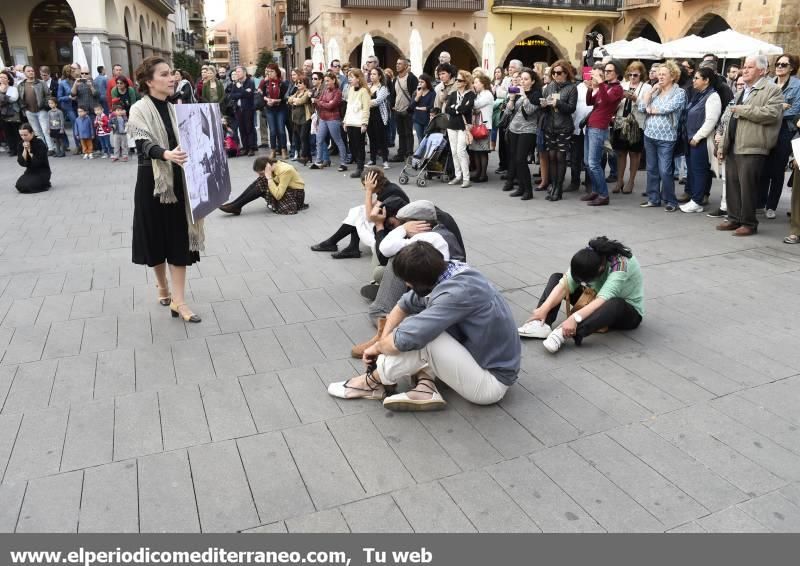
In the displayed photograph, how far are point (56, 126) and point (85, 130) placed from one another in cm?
75

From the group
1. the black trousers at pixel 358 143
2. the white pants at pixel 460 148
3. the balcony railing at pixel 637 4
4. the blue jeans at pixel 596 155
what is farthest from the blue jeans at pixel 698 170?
the balcony railing at pixel 637 4

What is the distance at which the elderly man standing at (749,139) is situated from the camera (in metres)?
6.69

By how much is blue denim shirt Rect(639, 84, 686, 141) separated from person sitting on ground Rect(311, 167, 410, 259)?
378 centimetres

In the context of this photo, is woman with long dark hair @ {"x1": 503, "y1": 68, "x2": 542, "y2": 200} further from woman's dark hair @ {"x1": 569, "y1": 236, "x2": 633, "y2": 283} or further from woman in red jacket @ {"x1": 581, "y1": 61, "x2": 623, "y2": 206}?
woman's dark hair @ {"x1": 569, "y1": 236, "x2": 633, "y2": 283}

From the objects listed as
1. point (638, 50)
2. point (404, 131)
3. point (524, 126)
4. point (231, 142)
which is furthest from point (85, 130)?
point (638, 50)

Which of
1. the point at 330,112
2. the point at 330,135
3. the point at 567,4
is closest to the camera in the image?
the point at 330,112

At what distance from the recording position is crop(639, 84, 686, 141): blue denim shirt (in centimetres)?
779

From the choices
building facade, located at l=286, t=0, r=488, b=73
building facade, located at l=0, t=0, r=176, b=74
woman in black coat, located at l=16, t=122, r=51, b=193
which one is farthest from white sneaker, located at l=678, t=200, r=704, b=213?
building facade, located at l=286, t=0, r=488, b=73

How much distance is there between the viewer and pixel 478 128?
10.1m

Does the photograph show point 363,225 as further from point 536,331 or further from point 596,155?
point 596,155

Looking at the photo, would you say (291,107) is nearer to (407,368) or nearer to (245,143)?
(245,143)

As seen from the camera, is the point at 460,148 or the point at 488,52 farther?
the point at 488,52

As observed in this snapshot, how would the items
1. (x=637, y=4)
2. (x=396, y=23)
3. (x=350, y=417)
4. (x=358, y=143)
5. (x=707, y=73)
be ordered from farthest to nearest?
(x=396, y=23)
(x=637, y=4)
(x=358, y=143)
(x=707, y=73)
(x=350, y=417)
